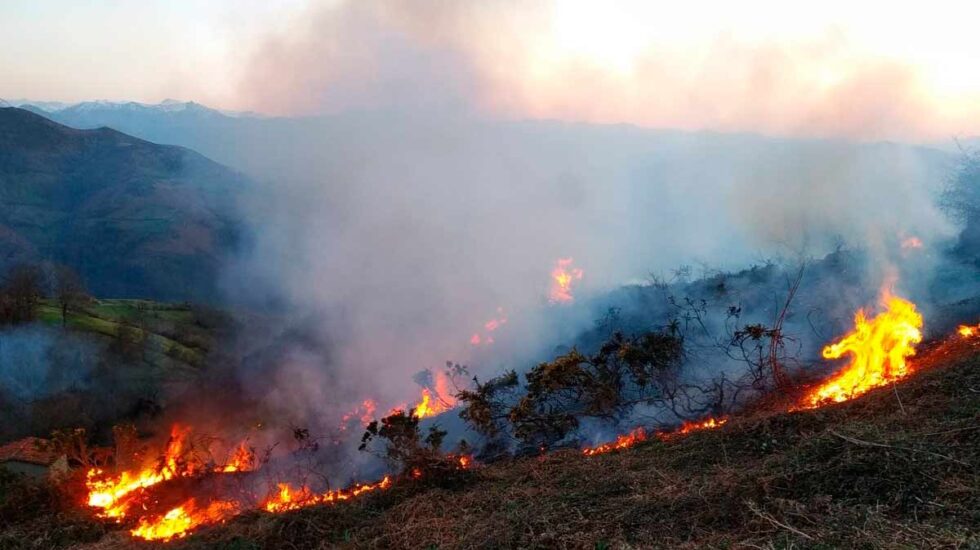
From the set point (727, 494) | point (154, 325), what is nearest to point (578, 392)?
point (727, 494)

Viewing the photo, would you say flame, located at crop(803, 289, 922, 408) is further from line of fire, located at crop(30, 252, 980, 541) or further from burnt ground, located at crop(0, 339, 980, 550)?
burnt ground, located at crop(0, 339, 980, 550)

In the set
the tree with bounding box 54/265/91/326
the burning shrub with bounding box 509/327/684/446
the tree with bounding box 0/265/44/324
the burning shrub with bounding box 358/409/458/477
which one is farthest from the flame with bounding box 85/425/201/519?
the tree with bounding box 54/265/91/326

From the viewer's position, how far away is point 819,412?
7.79 m

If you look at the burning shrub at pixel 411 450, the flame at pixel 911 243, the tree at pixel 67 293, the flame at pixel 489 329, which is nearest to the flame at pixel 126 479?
the burning shrub at pixel 411 450

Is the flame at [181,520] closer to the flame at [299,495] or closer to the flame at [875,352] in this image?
the flame at [299,495]

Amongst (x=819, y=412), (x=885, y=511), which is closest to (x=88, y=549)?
(x=885, y=511)

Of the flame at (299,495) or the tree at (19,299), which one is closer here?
the flame at (299,495)

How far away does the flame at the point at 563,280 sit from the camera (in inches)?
949

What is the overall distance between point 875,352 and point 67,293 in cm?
5107

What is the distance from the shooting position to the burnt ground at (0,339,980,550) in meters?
4.36

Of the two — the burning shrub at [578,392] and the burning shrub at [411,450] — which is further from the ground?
the burning shrub at [578,392]

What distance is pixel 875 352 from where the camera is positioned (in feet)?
36.2

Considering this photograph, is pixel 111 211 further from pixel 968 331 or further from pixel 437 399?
pixel 968 331

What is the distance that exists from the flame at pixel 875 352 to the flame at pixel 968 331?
0.74 meters
